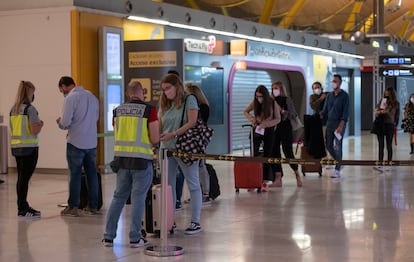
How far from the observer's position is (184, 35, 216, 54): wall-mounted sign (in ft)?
54.5

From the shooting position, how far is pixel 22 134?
864cm

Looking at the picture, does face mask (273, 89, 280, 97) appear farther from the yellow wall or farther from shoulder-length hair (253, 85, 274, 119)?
the yellow wall

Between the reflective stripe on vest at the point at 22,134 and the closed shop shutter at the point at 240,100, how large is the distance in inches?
464

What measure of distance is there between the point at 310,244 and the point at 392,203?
3107mm

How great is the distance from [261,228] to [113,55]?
707 cm

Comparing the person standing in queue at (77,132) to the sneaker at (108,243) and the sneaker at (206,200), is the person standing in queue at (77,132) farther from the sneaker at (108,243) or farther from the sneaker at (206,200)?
the sneaker at (108,243)

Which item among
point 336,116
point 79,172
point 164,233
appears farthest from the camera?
point 336,116

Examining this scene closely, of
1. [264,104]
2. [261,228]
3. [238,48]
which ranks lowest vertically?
[261,228]

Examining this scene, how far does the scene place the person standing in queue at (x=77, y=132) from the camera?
8.63 meters

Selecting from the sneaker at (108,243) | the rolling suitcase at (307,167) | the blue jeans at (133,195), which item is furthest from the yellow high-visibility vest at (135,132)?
the rolling suitcase at (307,167)

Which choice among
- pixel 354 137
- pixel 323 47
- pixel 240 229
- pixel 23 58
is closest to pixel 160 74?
pixel 23 58

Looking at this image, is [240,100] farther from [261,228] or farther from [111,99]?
[261,228]

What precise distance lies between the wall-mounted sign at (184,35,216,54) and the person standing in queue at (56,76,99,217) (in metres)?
7.84

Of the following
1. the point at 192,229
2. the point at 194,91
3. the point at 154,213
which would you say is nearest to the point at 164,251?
the point at 154,213
